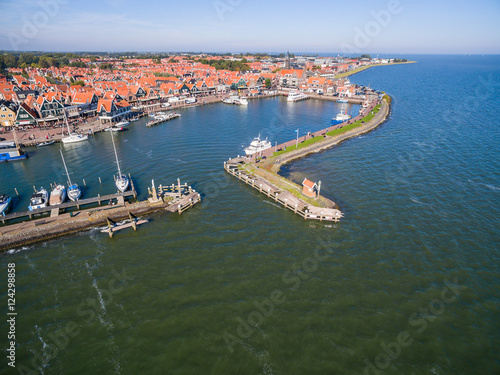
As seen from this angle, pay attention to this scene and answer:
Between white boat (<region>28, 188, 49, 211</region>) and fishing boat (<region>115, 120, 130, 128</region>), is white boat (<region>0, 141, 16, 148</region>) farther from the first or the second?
white boat (<region>28, 188, 49, 211</region>)

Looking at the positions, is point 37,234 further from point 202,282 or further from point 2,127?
point 2,127

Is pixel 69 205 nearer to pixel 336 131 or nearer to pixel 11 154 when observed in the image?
pixel 11 154

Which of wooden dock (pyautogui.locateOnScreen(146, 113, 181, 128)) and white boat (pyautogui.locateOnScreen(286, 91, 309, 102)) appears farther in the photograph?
white boat (pyautogui.locateOnScreen(286, 91, 309, 102))

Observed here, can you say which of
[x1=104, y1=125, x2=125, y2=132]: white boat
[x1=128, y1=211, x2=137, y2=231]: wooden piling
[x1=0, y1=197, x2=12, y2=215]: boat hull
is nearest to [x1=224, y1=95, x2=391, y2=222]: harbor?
[x1=128, y1=211, x2=137, y2=231]: wooden piling

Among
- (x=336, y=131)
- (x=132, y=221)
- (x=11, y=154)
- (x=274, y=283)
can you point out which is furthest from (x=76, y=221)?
(x=336, y=131)

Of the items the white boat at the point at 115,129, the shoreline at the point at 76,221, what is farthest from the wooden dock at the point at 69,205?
the white boat at the point at 115,129

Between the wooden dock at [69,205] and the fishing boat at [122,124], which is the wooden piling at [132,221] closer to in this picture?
the wooden dock at [69,205]

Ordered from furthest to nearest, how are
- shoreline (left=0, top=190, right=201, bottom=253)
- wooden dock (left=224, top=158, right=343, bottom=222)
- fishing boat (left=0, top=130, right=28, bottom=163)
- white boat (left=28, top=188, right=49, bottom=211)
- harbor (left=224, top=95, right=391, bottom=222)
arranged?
1. fishing boat (left=0, top=130, right=28, bottom=163)
2. harbor (left=224, top=95, right=391, bottom=222)
3. white boat (left=28, top=188, right=49, bottom=211)
4. wooden dock (left=224, top=158, right=343, bottom=222)
5. shoreline (left=0, top=190, right=201, bottom=253)

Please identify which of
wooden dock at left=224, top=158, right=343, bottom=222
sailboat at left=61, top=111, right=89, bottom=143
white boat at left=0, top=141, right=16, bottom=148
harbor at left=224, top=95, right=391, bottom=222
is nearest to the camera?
wooden dock at left=224, top=158, right=343, bottom=222
